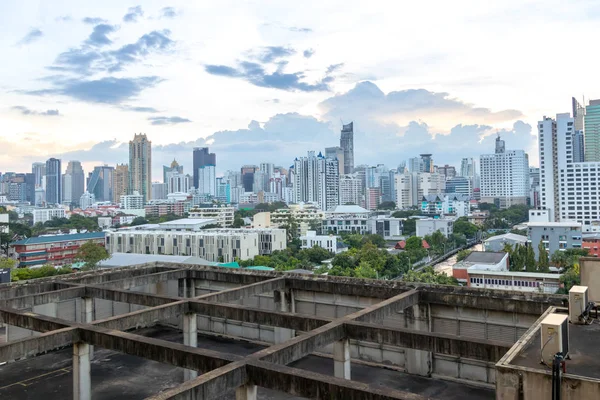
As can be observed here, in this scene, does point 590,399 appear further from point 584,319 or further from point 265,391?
point 265,391

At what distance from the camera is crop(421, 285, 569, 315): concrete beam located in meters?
12.4

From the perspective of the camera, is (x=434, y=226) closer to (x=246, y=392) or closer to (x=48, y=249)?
(x=48, y=249)

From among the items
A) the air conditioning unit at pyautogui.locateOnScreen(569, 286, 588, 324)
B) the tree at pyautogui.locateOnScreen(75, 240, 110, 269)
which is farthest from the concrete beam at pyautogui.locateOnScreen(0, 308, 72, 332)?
the tree at pyautogui.locateOnScreen(75, 240, 110, 269)

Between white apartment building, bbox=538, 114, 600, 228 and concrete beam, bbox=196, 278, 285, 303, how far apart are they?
9844cm

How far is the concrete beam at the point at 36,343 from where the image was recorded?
32.9 ft

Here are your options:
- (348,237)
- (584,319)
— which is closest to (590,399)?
(584,319)

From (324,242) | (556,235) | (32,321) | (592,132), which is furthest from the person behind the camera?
(592,132)

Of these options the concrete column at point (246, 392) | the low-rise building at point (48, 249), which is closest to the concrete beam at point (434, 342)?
the concrete column at point (246, 392)

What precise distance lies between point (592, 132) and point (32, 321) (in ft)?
541

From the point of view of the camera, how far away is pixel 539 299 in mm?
12469

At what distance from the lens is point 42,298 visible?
15406 millimetres

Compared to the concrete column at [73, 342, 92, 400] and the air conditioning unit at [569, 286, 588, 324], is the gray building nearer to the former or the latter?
the air conditioning unit at [569, 286, 588, 324]

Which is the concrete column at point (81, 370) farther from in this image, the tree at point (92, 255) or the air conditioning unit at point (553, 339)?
the tree at point (92, 255)

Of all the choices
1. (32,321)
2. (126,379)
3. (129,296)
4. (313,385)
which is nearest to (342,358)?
(313,385)
